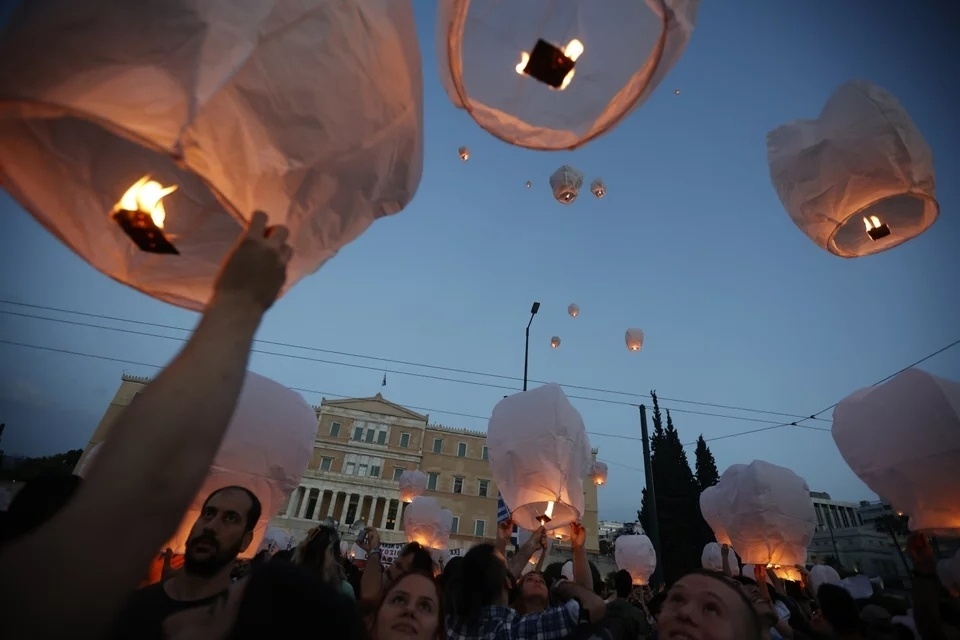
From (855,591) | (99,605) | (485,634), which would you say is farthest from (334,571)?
(855,591)

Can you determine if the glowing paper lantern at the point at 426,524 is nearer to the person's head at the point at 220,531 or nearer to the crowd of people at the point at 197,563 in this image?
the person's head at the point at 220,531

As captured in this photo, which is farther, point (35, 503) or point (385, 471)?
point (385, 471)

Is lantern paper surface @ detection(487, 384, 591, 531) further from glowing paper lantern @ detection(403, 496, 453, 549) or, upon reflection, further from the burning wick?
glowing paper lantern @ detection(403, 496, 453, 549)

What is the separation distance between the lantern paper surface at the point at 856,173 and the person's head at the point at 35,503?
13.7ft

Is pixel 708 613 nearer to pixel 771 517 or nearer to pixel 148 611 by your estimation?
pixel 148 611

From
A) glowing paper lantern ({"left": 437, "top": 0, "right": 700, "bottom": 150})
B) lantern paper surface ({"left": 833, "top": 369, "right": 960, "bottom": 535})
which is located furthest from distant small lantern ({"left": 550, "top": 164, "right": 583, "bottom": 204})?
glowing paper lantern ({"left": 437, "top": 0, "right": 700, "bottom": 150})

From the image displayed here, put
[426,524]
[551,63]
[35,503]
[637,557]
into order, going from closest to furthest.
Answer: [551,63] → [35,503] → [637,557] → [426,524]

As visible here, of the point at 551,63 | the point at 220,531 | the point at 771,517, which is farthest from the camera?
the point at 771,517

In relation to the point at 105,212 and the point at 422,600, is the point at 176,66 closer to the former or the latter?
the point at 105,212

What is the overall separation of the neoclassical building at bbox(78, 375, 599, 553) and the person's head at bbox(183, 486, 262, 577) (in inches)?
1701

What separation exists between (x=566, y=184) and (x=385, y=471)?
4366 centimetres

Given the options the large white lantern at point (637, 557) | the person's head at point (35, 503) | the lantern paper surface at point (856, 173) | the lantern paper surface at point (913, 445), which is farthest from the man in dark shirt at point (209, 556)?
the large white lantern at point (637, 557)

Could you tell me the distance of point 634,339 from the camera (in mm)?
12734

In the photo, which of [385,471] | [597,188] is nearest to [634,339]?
[597,188]
